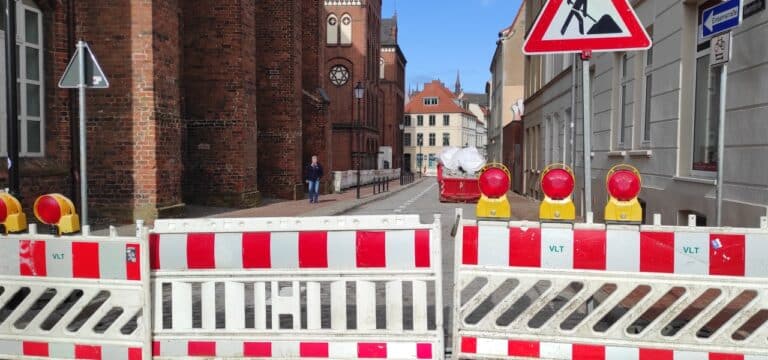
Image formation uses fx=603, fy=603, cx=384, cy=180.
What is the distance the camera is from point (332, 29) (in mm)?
52156

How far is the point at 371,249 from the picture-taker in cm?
404

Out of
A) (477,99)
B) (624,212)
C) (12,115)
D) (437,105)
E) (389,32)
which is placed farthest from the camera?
(477,99)

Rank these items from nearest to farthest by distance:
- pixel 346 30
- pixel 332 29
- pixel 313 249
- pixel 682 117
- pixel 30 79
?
1. pixel 313 249
2. pixel 682 117
3. pixel 30 79
4. pixel 346 30
5. pixel 332 29

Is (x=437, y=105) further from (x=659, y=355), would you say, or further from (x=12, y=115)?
(x=659, y=355)

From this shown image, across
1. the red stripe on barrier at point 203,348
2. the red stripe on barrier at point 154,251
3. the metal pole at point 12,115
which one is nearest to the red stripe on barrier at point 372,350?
the red stripe on barrier at point 203,348

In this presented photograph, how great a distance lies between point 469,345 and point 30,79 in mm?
10877

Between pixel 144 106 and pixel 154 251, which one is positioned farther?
pixel 144 106

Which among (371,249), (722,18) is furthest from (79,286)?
(722,18)

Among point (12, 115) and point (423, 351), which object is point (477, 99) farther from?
point (423, 351)

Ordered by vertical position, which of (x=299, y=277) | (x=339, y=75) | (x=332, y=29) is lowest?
(x=299, y=277)

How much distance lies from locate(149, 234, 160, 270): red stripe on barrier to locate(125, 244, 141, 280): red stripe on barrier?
0.28 ft

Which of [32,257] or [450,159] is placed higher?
[450,159]

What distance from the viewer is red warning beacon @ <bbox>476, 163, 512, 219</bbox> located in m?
4.08

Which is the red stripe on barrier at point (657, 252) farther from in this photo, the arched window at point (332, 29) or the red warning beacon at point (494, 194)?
the arched window at point (332, 29)
